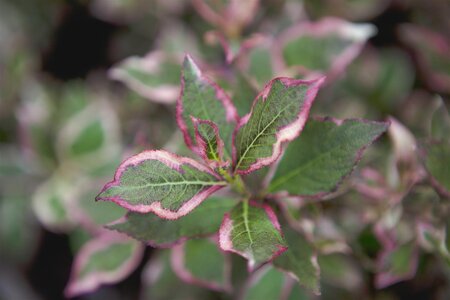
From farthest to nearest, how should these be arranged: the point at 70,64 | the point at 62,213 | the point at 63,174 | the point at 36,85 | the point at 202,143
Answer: the point at 70,64 → the point at 36,85 → the point at 63,174 → the point at 62,213 → the point at 202,143

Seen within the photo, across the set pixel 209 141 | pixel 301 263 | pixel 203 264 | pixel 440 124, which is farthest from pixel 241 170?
pixel 440 124

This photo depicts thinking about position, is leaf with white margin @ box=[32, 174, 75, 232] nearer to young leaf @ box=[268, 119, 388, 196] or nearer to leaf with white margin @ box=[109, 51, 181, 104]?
leaf with white margin @ box=[109, 51, 181, 104]

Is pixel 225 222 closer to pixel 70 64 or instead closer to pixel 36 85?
pixel 36 85

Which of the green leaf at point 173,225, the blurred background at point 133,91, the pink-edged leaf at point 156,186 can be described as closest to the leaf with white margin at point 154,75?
the blurred background at point 133,91

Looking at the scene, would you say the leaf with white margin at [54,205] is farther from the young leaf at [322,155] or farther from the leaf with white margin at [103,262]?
the young leaf at [322,155]

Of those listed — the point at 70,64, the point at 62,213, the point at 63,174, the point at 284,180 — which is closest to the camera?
the point at 284,180

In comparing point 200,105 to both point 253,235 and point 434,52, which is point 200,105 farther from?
point 434,52

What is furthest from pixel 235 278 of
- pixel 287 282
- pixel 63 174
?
pixel 63 174
